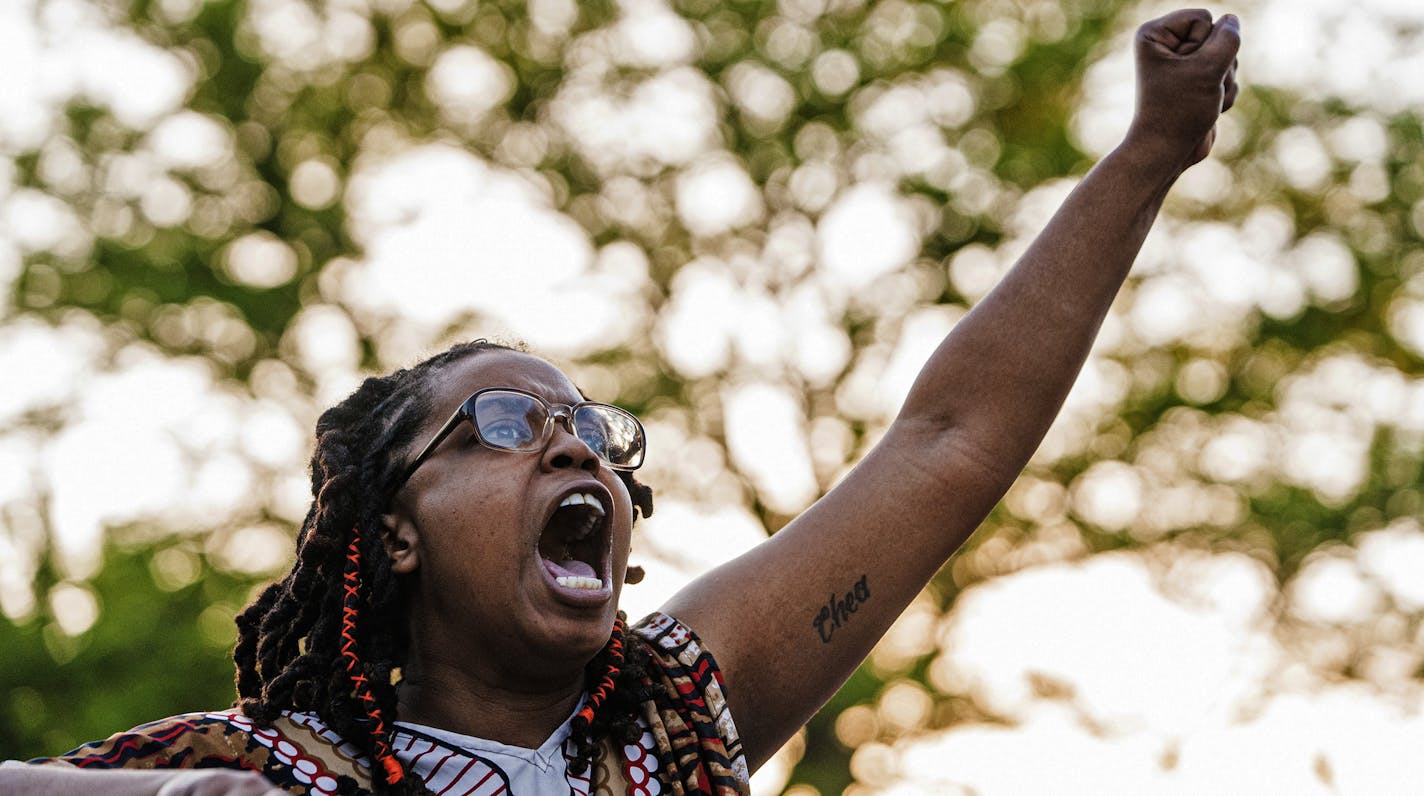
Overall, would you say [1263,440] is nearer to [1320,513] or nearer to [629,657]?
[1320,513]

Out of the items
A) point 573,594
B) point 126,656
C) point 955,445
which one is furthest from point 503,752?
point 126,656

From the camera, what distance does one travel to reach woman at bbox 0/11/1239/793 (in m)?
2.67

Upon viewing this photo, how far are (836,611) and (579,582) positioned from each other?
1.68 feet

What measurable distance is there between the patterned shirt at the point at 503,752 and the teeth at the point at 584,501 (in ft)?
0.90

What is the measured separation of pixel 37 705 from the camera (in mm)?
13453

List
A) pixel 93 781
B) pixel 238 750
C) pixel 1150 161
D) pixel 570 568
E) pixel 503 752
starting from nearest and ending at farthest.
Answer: pixel 93 781
pixel 238 750
pixel 503 752
pixel 570 568
pixel 1150 161

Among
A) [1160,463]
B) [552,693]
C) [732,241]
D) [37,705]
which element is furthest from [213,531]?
[552,693]

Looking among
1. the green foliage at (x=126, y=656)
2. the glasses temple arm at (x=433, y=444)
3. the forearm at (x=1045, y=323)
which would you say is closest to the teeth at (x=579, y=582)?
the glasses temple arm at (x=433, y=444)

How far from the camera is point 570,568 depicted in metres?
2.78

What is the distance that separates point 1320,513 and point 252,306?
1134 cm

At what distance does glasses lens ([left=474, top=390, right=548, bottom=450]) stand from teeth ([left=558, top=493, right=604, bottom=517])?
120 mm

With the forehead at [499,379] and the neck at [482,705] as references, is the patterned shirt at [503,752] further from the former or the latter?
the forehead at [499,379]

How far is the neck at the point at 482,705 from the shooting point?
8.89 ft

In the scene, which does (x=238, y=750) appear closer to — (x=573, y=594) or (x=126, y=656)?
(x=573, y=594)
